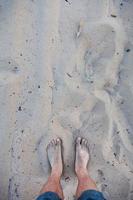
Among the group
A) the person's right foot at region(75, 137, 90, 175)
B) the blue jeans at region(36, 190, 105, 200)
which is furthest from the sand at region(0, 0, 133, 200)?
the blue jeans at region(36, 190, 105, 200)

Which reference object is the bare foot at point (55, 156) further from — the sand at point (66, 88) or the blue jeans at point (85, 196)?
the blue jeans at point (85, 196)

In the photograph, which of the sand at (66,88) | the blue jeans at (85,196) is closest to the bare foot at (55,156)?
the sand at (66,88)

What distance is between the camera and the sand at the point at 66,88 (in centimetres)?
237

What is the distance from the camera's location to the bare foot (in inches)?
94.3

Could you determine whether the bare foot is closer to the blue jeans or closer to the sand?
the sand

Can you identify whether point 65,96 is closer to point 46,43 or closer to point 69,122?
point 69,122

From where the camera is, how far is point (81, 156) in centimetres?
239

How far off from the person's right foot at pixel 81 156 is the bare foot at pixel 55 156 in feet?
0.34

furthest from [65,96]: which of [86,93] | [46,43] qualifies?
[46,43]

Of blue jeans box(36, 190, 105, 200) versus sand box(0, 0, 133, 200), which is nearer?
blue jeans box(36, 190, 105, 200)

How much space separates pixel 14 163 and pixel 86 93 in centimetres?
60

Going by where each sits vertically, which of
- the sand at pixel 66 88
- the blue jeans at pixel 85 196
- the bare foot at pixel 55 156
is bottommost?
the blue jeans at pixel 85 196

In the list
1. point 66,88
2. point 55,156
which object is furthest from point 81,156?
point 66,88

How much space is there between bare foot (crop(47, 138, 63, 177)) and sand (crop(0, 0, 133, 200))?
0.14 ft
